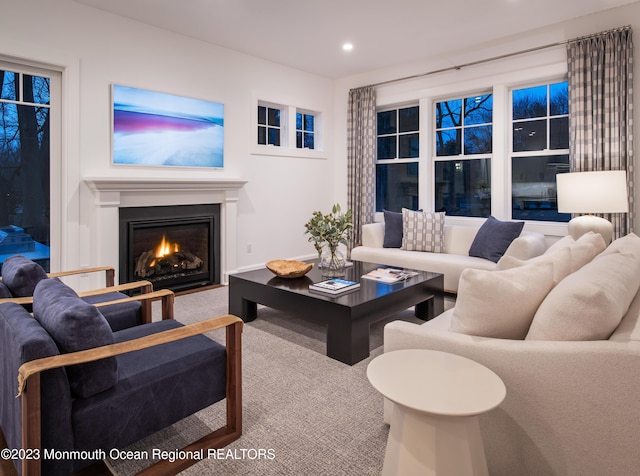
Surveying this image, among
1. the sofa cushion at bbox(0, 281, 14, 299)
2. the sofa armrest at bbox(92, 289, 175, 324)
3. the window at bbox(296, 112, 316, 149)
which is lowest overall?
the sofa armrest at bbox(92, 289, 175, 324)

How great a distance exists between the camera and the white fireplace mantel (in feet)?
12.8

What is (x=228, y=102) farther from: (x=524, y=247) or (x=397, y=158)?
(x=524, y=247)

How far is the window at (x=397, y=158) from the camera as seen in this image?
5.73m

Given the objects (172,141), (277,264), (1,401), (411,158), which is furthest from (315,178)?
(1,401)

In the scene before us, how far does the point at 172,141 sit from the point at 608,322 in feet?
13.9

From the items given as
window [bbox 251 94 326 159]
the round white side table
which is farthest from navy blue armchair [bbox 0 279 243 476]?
window [bbox 251 94 326 159]

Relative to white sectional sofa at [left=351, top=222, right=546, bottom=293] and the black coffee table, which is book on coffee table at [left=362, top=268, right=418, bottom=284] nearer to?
the black coffee table

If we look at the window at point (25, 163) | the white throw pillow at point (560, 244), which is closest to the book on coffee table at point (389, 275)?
the white throw pillow at point (560, 244)

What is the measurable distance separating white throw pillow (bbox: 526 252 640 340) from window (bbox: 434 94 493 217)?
3796 millimetres

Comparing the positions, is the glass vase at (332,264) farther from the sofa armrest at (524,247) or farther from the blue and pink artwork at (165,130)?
the blue and pink artwork at (165,130)

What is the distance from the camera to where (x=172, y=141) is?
4473mm

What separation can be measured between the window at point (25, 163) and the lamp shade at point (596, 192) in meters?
4.78

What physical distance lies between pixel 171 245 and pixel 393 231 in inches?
101

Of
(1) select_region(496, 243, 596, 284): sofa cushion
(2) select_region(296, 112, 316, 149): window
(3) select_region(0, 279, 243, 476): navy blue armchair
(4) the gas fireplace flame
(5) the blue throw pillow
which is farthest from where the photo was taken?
(2) select_region(296, 112, 316, 149): window
